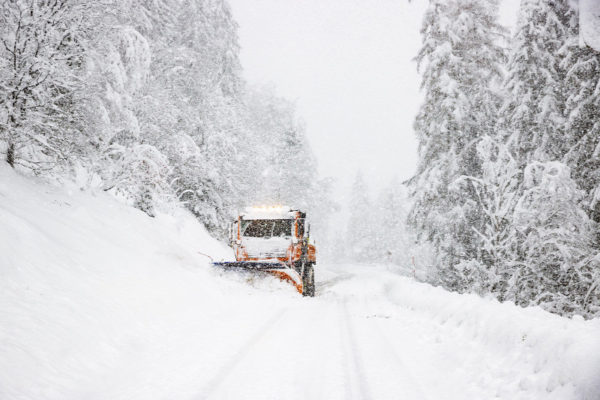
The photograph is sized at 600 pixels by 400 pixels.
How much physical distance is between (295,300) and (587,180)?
892cm

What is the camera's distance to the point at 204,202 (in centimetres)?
1928

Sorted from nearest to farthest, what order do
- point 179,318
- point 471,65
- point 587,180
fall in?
1. point 179,318
2. point 587,180
3. point 471,65

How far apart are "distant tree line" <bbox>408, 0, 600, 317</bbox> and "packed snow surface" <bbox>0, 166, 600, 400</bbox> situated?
299 centimetres

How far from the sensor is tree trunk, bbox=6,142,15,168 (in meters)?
8.03

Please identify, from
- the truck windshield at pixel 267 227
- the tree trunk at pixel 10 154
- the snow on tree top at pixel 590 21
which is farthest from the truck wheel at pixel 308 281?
the snow on tree top at pixel 590 21

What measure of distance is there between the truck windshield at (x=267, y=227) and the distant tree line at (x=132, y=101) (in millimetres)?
3019

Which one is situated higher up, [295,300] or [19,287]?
[19,287]

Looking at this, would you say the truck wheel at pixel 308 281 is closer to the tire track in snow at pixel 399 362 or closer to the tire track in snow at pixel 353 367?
the tire track in snow at pixel 399 362

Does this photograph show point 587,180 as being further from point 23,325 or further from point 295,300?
point 23,325

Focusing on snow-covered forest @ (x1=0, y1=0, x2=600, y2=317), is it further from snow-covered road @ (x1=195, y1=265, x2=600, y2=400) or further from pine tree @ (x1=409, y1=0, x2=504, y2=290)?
snow-covered road @ (x1=195, y1=265, x2=600, y2=400)

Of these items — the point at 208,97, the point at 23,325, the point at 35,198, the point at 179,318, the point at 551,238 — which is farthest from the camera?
the point at 208,97

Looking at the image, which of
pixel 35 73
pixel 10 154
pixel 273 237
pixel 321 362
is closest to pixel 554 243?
pixel 321 362

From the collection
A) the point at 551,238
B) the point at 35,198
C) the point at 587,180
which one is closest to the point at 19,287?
the point at 35,198

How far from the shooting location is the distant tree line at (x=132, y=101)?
7504mm
